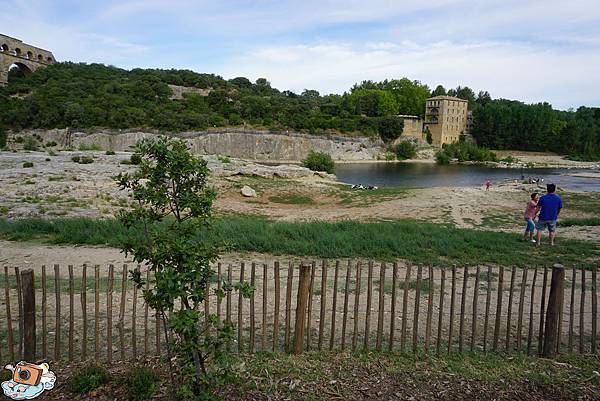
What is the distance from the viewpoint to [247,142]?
261 ft

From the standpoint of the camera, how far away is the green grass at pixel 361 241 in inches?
444

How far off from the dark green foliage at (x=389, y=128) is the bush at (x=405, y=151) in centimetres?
465

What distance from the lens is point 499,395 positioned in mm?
4871

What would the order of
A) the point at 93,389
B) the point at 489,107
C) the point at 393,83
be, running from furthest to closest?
the point at 393,83
the point at 489,107
the point at 93,389

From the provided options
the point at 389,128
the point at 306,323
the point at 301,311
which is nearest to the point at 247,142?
the point at 389,128

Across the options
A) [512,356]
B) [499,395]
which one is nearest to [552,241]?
[512,356]

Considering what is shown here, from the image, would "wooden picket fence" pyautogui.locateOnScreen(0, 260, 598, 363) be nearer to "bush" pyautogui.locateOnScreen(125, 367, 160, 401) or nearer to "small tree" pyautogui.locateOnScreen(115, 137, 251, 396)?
"bush" pyautogui.locateOnScreen(125, 367, 160, 401)

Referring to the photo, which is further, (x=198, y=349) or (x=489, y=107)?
(x=489, y=107)

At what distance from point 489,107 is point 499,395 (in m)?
122

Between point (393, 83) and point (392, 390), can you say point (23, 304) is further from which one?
point (393, 83)

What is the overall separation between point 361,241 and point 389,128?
89.4 meters

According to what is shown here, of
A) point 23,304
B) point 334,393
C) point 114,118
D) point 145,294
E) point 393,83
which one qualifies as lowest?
point 334,393

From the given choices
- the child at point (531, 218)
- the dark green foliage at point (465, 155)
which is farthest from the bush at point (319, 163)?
the dark green foliage at point (465, 155)

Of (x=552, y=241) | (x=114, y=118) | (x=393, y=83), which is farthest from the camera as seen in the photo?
(x=393, y=83)
